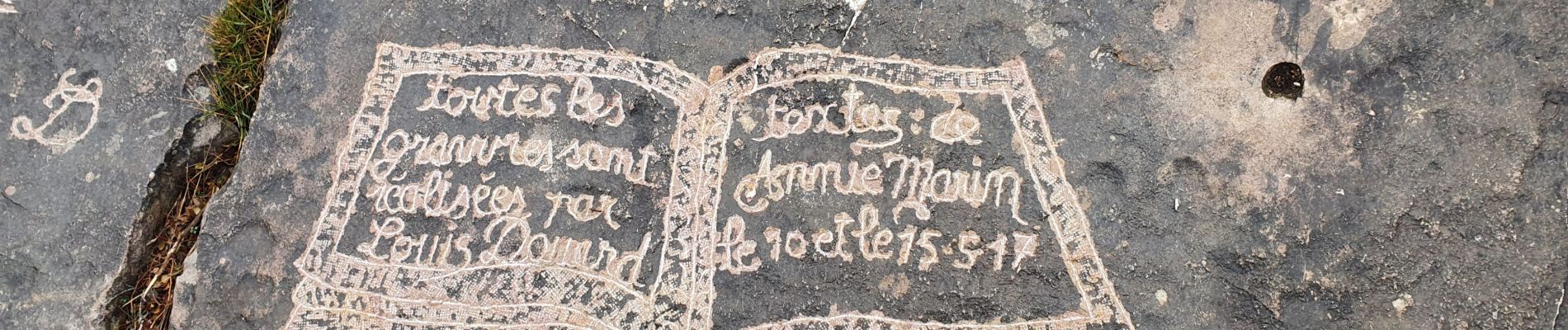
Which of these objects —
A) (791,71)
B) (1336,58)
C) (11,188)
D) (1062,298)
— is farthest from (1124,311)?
(11,188)

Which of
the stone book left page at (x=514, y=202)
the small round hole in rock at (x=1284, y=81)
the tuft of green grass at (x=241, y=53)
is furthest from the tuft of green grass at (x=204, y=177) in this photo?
the small round hole in rock at (x=1284, y=81)

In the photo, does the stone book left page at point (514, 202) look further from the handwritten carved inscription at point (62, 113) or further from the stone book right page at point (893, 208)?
the handwritten carved inscription at point (62, 113)

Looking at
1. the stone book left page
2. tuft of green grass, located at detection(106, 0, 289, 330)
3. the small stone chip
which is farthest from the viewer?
tuft of green grass, located at detection(106, 0, 289, 330)

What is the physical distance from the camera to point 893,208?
348 cm

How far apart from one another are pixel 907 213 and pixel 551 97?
4.27ft

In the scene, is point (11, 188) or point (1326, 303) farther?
point (11, 188)

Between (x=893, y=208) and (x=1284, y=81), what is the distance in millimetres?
1354

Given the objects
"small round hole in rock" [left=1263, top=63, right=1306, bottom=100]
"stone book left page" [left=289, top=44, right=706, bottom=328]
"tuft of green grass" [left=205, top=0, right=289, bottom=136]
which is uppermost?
"small round hole in rock" [left=1263, top=63, right=1306, bottom=100]

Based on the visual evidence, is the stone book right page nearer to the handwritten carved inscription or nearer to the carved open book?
the carved open book

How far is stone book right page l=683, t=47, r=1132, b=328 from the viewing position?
3.43 meters

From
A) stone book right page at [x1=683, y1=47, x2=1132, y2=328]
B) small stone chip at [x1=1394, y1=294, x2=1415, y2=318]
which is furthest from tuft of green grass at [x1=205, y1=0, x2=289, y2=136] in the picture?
small stone chip at [x1=1394, y1=294, x2=1415, y2=318]

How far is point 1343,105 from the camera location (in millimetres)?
3359

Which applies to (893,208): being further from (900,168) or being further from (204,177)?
(204,177)

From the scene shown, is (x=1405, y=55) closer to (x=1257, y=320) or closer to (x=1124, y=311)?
(x=1257, y=320)
